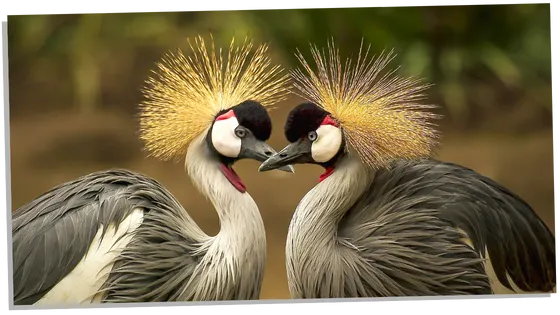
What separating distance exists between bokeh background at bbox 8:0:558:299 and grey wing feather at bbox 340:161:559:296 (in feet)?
0.27

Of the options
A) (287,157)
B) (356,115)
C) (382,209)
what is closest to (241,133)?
(287,157)

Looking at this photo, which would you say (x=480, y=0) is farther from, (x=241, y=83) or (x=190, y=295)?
(x=190, y=295)

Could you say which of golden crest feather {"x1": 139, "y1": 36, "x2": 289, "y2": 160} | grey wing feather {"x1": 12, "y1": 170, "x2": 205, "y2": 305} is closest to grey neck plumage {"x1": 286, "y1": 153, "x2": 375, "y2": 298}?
golden crest feather {"x1": 139, "y1": 36, "x2": 289, "y2": 160}

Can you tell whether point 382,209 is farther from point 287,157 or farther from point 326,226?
point 287,157

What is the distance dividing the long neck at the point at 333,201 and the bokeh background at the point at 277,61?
0.08 metres

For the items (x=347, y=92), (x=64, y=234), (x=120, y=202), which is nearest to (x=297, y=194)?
(x=347, y=92)

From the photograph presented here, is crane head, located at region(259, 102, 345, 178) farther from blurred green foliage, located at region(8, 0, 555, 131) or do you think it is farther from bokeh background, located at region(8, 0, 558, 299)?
blurred green foliage, located at region(8, 0, 555, 131)

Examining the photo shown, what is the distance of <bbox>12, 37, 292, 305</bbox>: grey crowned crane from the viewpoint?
8.16 ft

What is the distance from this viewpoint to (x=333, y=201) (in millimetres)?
2584

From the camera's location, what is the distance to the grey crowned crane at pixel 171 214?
249 cm

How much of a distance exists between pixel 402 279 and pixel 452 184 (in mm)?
369

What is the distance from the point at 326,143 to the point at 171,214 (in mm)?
569

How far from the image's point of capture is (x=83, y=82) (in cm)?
263

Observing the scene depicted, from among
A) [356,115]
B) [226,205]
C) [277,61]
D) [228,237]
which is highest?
[277,61]
